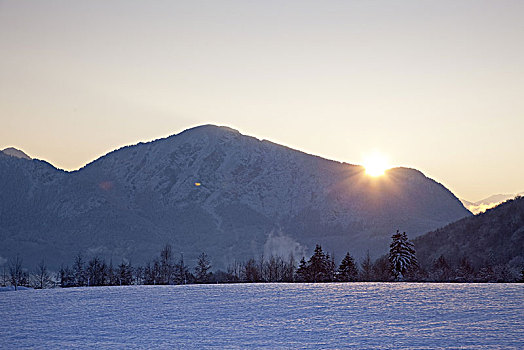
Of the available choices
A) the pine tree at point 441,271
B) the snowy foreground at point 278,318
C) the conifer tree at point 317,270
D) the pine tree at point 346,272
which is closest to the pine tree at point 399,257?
the pine tree at point 346,272

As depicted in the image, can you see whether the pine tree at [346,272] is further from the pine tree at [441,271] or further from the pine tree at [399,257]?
the pine tree at [441,271]

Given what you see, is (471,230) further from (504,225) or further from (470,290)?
(470,290)

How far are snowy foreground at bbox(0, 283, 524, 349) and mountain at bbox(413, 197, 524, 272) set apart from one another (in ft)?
293

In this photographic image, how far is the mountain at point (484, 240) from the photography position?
13925 centimetres

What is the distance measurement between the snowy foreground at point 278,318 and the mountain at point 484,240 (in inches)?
3512

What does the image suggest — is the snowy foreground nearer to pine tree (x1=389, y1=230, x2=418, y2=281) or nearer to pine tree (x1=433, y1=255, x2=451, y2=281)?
pine tree (x1=389, y1=230, x2=418, y2=281)

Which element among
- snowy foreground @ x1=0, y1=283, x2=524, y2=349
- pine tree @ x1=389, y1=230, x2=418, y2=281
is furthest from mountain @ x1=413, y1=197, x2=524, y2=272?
snowy foreground @ x1=0, y1=283, x2=524, y2=349

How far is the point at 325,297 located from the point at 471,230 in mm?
132866

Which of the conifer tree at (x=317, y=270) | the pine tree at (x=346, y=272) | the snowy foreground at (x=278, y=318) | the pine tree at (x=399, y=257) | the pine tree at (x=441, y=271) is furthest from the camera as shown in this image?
the pine tree at (x=441, y=271)

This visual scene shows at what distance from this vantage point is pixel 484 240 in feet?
503

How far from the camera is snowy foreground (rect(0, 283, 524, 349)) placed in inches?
1188

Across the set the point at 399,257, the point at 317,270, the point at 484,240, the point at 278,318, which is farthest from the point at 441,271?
the point at 278,318

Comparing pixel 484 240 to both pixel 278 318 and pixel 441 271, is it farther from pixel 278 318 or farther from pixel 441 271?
pixel 278 318

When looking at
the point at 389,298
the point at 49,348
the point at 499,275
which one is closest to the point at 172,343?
the point at 49,348
